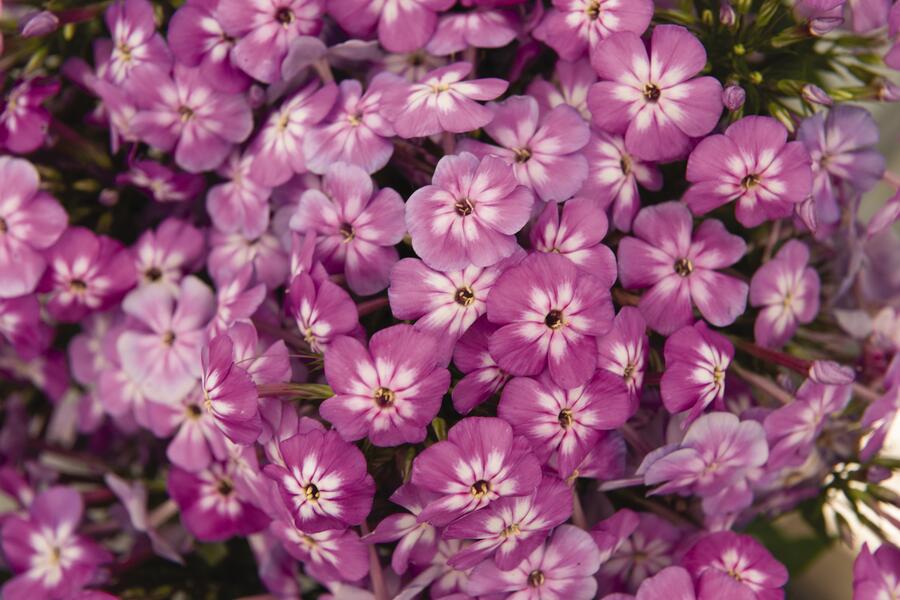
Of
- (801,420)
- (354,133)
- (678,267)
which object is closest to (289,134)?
(354,133)

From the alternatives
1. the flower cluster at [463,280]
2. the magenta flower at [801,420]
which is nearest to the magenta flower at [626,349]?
the flower cluster at [463,280]

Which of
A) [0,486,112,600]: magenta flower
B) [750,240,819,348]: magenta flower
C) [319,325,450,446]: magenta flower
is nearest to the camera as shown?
[319,325,450,446]: magenta flower

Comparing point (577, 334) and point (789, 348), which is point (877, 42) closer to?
point (789, 348)

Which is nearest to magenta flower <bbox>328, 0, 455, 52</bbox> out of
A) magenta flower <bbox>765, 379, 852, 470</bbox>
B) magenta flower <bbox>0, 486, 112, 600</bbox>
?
magenta flower <bbox>765, 379, 852, 470</bbox>

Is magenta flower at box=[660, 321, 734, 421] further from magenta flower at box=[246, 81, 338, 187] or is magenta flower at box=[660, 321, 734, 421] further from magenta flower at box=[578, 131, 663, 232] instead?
magenta flower at box=[246, 81, 338, 187]

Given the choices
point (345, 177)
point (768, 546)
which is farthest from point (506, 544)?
point (768, 546)

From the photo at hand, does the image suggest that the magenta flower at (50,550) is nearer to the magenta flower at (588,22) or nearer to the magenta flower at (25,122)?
the magenta flower at (25,122)
